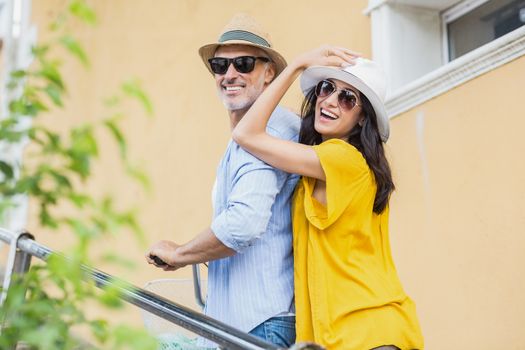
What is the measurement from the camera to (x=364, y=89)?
268 centimetres

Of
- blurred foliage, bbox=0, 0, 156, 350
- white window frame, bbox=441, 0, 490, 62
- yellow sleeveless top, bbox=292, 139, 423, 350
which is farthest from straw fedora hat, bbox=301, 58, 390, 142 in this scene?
white window frame, bbox=441, 0, 490, 62

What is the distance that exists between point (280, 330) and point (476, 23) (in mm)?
2400

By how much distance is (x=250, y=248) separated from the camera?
2721 millimetres

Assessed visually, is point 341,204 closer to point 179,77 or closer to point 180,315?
point 180,315

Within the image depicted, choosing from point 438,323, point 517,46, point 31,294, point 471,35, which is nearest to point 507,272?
point 438,323

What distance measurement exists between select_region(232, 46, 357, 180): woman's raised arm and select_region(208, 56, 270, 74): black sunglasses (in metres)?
0.27

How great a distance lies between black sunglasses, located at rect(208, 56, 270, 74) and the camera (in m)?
3.02

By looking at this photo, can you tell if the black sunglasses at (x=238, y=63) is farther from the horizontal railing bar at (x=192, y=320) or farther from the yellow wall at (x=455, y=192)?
the horizontal railing bar at (x=192, y=320)

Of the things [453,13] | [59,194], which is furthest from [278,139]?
[453,13]

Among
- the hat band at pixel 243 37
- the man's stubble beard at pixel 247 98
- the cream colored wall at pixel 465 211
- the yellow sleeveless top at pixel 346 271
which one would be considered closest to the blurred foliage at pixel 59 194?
the yellow sleeveless top at pixel 346 271

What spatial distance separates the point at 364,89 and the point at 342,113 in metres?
0.09

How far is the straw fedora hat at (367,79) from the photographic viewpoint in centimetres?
268

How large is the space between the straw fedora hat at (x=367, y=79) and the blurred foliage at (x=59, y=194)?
4.80 ft

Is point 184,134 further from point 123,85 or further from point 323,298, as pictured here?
point 123,85
